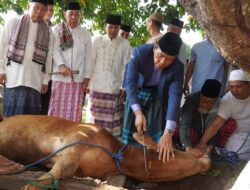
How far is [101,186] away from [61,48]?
3146mm

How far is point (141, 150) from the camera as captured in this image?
166 inches

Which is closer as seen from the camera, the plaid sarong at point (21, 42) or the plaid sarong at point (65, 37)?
the plaid sarong at point (21, 42)

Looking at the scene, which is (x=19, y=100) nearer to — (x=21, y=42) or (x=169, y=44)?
(x=21, y=42)

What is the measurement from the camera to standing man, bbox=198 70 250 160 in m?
5.05

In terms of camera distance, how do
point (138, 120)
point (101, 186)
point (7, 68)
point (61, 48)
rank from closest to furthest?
point (101, 186) < point (138, 120) < point (7, 68) < point (61, 48)

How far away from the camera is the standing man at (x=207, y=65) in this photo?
6.05m

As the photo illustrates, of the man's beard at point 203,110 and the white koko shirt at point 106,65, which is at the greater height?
the white koko shirt at point 106,65

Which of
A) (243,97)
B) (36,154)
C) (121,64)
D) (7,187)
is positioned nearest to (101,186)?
(7,187)

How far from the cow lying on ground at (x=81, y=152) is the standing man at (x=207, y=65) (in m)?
1.96

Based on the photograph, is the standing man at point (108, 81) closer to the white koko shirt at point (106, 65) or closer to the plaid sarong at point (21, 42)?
the white koko shirt at point (106, 65)

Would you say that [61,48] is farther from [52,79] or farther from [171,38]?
[171,38]

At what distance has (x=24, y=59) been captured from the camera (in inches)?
216

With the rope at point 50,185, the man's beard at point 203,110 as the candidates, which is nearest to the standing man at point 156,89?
the man's beard at point 203,110

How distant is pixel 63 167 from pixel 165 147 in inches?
40.1
